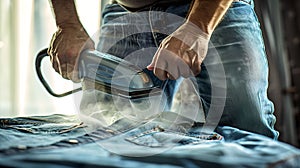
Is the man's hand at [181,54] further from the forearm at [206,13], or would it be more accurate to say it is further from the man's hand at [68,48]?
the man's hand at [68,48]

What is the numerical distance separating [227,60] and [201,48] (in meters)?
0.14

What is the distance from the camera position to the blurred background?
1.81m

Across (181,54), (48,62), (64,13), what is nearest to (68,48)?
(64,13)

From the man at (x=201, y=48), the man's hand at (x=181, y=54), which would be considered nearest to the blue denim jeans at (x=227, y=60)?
the man at (x=201, y=48)

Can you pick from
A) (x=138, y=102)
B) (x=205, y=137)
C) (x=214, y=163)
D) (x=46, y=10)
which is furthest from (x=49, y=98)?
(x=214, y=163)

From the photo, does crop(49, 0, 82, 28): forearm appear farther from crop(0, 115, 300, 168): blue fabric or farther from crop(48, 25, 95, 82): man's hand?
crop(0, 115, 300, 168): blue fabric

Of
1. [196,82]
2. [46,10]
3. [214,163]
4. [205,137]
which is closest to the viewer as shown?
[214,163]

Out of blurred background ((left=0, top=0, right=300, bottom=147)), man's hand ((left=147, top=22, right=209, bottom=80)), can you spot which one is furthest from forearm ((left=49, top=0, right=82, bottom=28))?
blurred background ((left=0, top=0, right=300, bottom=147))

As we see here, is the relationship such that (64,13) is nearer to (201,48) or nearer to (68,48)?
(68,48)

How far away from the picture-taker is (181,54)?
796 millimetres

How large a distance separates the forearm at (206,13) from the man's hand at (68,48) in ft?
0.73

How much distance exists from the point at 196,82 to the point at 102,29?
0.31 m

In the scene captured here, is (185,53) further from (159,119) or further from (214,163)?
(214,163)

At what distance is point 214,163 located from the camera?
523 millimetres
